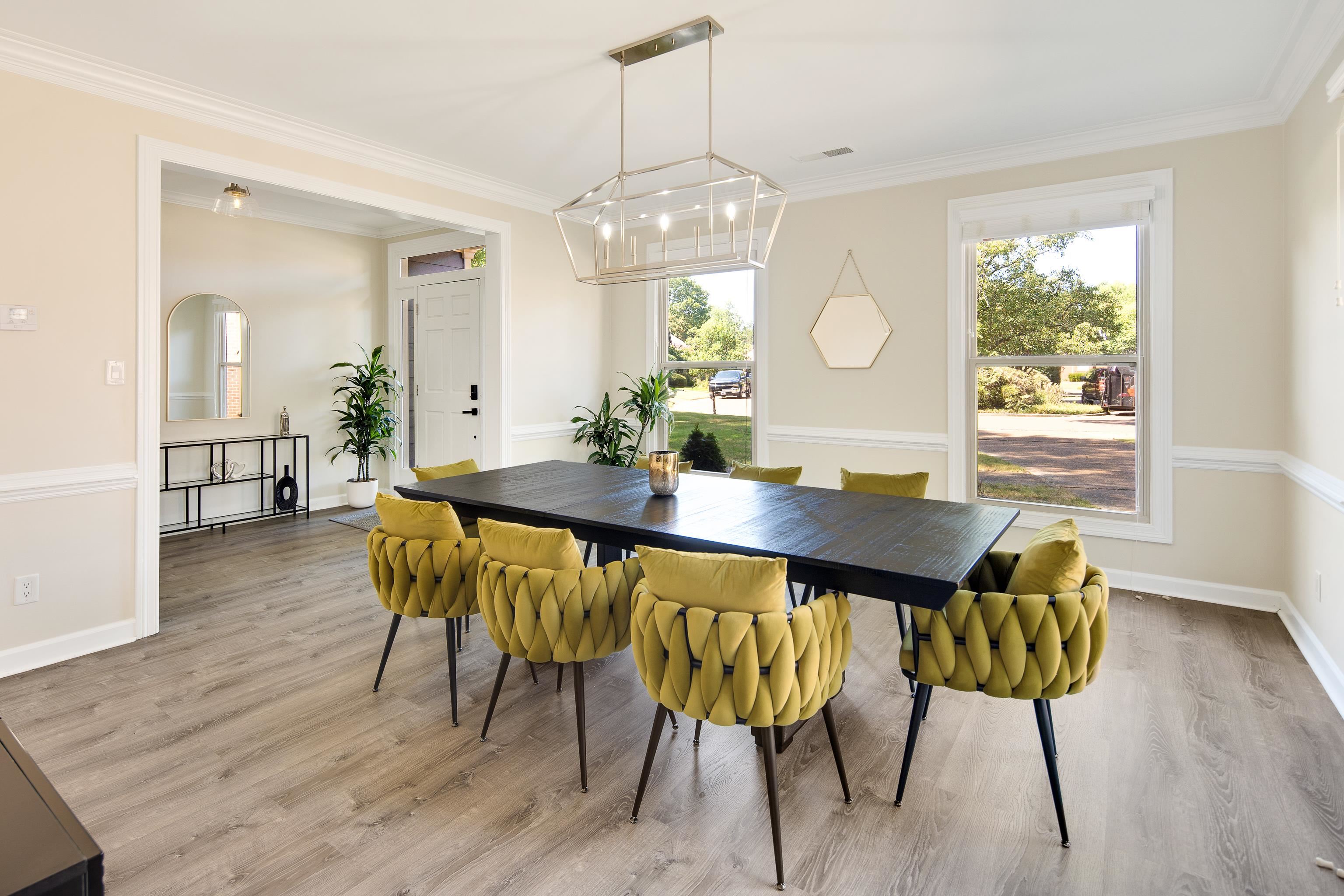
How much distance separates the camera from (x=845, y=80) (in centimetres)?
327

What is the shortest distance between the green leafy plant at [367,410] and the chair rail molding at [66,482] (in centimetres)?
285

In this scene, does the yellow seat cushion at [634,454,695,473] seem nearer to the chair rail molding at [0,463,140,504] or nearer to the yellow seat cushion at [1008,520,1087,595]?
the yellow seat cushion at [1008,520,1087,595]

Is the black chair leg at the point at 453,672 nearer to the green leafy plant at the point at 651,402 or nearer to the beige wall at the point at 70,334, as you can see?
the beige wall at the point at 70,334

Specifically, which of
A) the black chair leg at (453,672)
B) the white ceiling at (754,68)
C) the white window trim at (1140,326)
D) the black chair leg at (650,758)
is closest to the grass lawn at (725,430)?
the white window trim at (1140,326)

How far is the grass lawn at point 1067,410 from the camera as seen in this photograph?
4.14 m

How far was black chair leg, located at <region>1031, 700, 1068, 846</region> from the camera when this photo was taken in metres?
1.87

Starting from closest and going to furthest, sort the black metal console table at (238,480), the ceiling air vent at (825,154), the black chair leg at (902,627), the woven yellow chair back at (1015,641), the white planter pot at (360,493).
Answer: the woven yellow chair back at (1015,641)
the black chair leg at (902,627)
the ceiling air vent at (825,154)
the black metal console table at (238,480)
the white planter pot at (360,493)

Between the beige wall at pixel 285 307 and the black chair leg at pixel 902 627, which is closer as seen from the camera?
the black chair leg at pixel 902 627

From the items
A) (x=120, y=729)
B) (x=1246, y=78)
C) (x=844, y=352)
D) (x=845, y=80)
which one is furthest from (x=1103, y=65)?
(x=120, y=729)

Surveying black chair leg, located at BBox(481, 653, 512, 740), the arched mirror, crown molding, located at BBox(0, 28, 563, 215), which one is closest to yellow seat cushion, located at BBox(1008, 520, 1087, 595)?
black chair leg, located at BBox(481, 653, 512, 740)

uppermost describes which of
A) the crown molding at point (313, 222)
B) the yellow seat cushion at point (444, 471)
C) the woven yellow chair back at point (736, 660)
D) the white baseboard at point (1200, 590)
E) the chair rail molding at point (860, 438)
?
the crown molding at point (313, 222)

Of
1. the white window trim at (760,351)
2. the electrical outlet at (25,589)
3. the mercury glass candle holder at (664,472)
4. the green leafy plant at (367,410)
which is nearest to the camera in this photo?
the mercury glass candle holder at (664,472)

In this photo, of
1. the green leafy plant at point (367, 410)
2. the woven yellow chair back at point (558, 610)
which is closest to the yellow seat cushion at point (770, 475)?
the woven yellow chair back at point (558, 610)

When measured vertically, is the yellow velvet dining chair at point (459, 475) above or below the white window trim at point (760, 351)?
below
